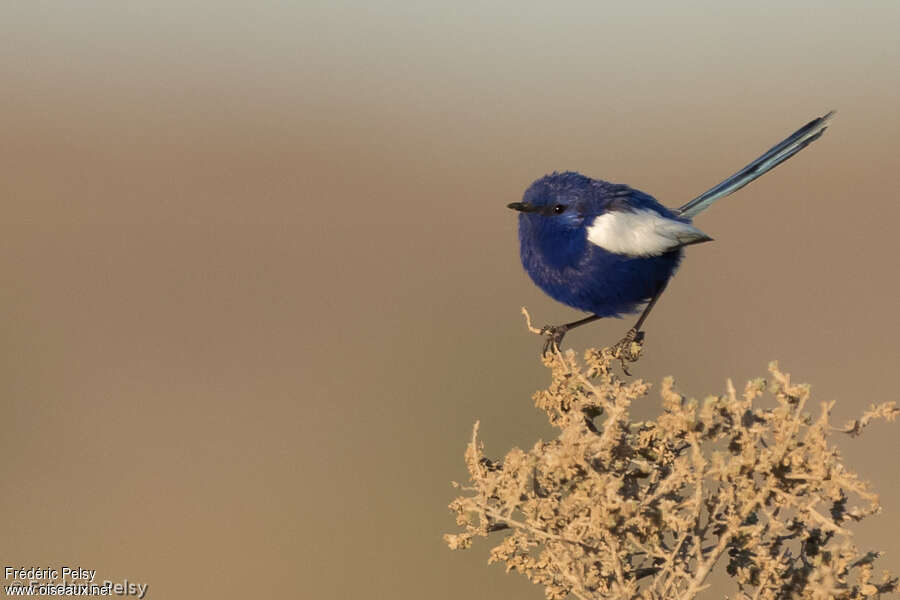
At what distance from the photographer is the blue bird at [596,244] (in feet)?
18.5

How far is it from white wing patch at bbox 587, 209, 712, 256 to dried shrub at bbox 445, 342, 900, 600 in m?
2.40

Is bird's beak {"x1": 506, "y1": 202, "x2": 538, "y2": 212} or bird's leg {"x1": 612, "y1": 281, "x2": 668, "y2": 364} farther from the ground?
bird's beak {"x1": 506, "y1": 202, "x2": 538, "y2": 212}

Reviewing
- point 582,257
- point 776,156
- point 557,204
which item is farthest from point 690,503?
point 776,156

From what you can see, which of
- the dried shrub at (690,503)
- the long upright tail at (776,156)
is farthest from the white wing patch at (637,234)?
the dried shrub at (690,503)

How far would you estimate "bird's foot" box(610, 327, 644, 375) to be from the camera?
15.4 feet

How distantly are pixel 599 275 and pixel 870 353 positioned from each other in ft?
33.3

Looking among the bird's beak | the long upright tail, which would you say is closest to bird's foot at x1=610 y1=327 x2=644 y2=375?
the bird's beak

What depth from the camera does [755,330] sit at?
14852 millimetres

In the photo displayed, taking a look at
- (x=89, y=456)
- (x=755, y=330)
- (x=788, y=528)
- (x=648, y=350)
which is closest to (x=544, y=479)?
(x=788, y=528)

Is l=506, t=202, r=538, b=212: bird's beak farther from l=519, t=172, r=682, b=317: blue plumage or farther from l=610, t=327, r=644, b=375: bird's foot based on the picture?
l=610, t=327, r=644, b=375: bird's foot

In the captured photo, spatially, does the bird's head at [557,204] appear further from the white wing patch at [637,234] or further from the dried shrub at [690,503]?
the dried shrub at [690,503]

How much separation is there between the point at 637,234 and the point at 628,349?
807 mm

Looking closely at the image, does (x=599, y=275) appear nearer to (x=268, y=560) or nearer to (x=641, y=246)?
(x=641, y=246)

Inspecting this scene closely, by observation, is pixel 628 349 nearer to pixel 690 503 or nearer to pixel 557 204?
pixel 557 204
